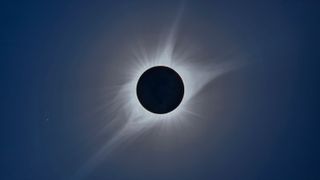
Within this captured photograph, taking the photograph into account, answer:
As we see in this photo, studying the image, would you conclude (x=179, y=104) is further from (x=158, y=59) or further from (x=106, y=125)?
(x=106, y=125)

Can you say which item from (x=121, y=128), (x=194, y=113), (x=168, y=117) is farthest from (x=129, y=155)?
(x=194, y=113)

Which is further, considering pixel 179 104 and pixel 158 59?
pixel 158 59

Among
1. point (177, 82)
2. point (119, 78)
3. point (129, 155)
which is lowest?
point (129, 155)
